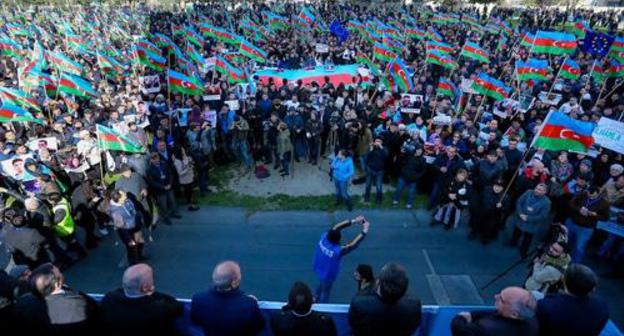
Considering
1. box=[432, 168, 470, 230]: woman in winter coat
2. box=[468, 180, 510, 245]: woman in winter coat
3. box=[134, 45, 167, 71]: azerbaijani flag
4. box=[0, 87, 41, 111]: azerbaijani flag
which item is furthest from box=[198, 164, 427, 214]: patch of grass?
box=[134, 45, 167, 71]: azerbaijani flag

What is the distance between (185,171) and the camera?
9328mm

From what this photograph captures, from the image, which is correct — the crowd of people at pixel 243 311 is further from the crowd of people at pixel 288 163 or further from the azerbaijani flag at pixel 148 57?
the azerbaijani flag at pixel 148 57

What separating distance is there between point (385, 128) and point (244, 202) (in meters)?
4.63

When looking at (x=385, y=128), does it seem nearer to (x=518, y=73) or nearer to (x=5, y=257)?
(x=518, y=73)

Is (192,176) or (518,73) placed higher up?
(518,73)

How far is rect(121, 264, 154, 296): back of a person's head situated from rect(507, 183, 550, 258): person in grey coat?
7028 millimetres

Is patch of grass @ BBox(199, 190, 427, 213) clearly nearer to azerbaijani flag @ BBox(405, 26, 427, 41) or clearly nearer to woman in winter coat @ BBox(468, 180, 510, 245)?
woman in winter coat @ BBox(468, 180, 510, 245)

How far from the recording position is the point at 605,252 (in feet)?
26.1

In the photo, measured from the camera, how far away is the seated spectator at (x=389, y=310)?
361 centimetres

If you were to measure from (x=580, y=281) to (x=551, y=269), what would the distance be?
2.18 meters

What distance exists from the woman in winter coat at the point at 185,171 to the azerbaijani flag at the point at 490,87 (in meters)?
8.44

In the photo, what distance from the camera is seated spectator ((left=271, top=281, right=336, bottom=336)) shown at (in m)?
3.49

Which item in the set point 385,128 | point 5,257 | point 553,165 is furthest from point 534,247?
point 5,257

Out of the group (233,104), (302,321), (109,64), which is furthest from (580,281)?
(109,64)
